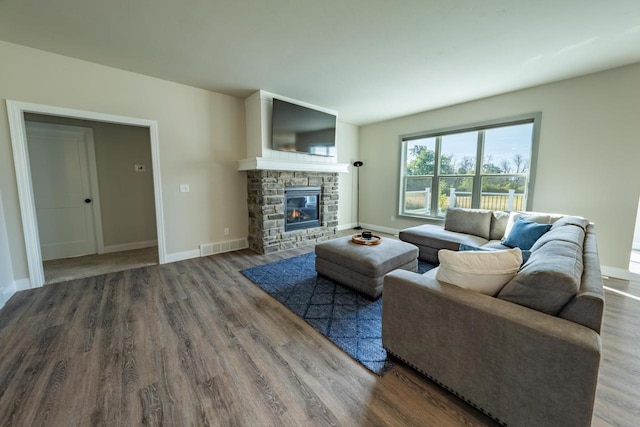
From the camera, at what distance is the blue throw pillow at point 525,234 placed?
2686 millimetres

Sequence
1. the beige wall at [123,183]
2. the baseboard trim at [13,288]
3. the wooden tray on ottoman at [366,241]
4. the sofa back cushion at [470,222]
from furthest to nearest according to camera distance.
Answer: the beige wall at [123,183]
the sofa back cushion at [470,222]
the wooden tray on ottoman at [366,241]
the baseboard trim at [13,288]

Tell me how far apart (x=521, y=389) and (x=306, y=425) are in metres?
1.03

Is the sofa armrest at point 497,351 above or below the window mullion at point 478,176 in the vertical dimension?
below

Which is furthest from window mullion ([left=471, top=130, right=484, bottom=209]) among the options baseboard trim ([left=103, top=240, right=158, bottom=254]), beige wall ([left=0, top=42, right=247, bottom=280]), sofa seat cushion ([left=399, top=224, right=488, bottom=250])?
baseboard trim ([left=103, top=240, right=158, bottom=254])

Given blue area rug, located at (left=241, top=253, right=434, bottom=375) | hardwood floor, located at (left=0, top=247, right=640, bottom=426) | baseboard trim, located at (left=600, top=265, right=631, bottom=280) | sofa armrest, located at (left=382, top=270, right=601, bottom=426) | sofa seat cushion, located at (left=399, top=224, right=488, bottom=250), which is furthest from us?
sofa seat cushion, located at (left=399, top=224, right=488, bottom=250)

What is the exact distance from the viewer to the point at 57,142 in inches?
148

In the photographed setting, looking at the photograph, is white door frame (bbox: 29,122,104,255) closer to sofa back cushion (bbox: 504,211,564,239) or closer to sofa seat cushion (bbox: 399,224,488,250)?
sofa seat cushion (bbox: 399,224,488,250)

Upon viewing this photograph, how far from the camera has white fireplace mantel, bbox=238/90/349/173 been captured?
389 cm

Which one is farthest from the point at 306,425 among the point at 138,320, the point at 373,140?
the point at 373,140

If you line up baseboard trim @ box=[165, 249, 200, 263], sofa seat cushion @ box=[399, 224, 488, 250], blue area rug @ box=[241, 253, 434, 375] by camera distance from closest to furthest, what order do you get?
blue area rug @ box=[241, 253, 434, 375]
sofa seat cushion @ box=[399, 224, 488, 250]
baseboard trim @ box=[165, 249, 200, 263]

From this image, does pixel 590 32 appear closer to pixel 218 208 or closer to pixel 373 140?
pixel 373 140

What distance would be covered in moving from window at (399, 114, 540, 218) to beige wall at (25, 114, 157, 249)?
16.9 feet

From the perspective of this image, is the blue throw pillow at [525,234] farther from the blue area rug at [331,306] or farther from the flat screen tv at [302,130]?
the flat screen tv at [302,130]

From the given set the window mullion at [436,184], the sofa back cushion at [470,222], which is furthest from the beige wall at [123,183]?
the window mullion at [436,184]
